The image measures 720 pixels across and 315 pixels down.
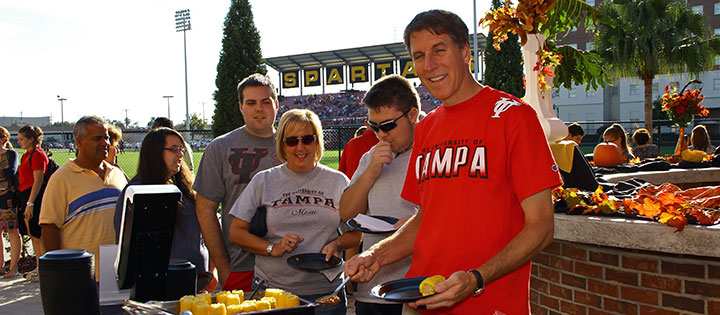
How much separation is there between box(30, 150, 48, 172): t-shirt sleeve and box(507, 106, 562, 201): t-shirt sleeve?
726 cm

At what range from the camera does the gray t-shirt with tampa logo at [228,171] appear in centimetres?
406

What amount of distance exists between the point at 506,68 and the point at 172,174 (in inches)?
983

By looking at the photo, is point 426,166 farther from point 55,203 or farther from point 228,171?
point 55,203

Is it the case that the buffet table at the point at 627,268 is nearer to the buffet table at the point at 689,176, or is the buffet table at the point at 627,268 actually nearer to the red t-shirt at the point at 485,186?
the red t-shirt at the point at 485,186

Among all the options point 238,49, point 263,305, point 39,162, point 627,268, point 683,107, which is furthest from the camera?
point 238,49

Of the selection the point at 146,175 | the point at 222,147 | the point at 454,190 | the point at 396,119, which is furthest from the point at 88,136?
the point at 454,190

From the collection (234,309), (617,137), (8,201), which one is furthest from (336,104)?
(234,309)

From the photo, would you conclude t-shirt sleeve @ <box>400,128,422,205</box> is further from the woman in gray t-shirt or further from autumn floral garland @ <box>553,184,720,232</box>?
autumn floral garland @ <box>553,184,720,232</box>

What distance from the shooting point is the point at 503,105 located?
2076mm

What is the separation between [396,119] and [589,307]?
1.64m

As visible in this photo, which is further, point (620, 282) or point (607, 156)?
A: point (607, 156)

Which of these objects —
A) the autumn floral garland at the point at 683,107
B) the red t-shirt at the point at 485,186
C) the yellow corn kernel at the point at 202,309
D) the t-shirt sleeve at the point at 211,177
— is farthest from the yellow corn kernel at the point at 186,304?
the autumn floral garland at the point at 683,107

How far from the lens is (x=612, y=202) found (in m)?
3.55

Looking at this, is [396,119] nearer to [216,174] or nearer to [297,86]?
[216,174]
